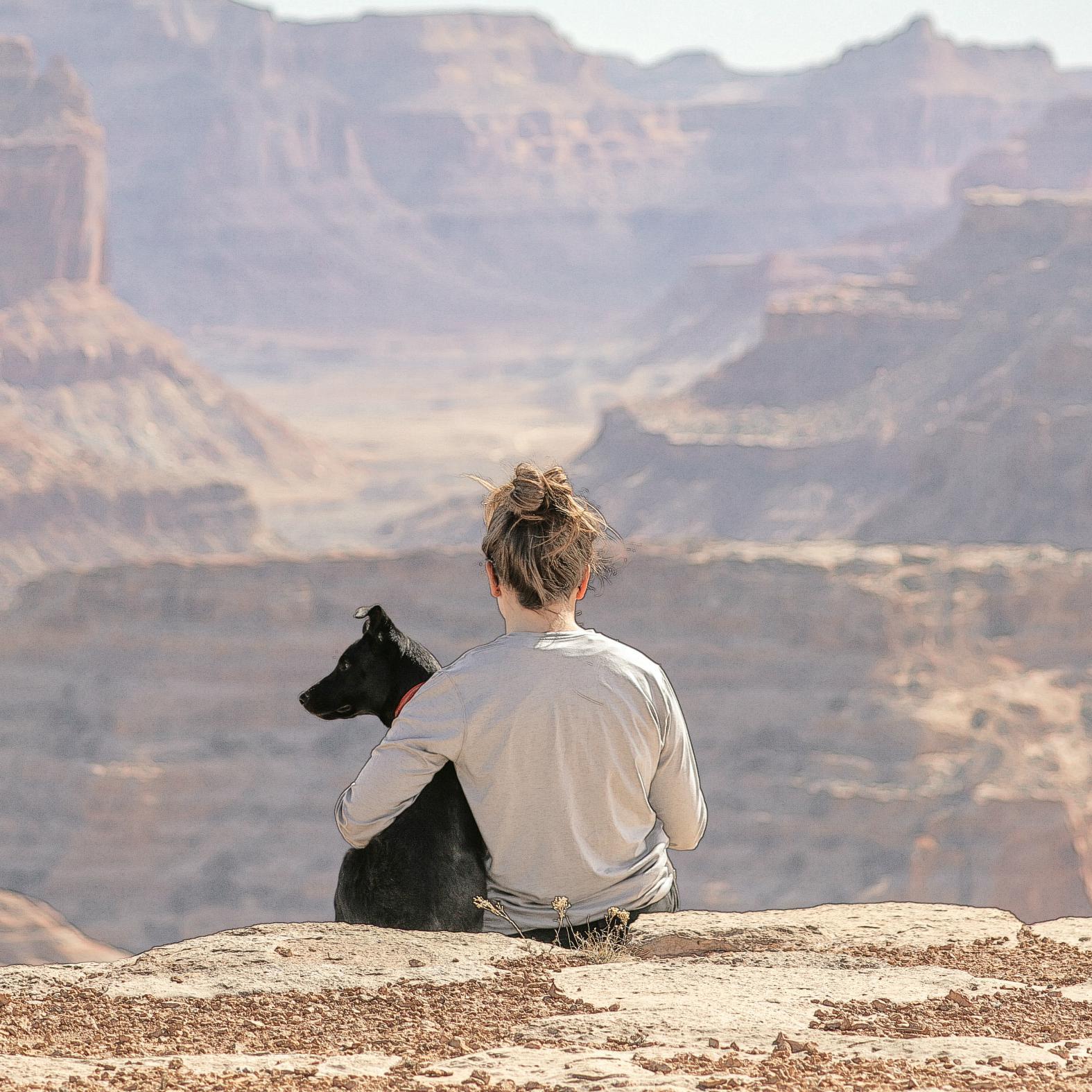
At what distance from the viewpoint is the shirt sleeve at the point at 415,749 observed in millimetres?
4770

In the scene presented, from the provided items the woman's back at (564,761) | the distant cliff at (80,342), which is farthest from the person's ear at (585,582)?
the distant cliff at (80,342)

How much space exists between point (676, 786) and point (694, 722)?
36071 millimetres

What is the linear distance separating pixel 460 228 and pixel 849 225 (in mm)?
40026

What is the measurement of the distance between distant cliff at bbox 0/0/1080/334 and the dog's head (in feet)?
512

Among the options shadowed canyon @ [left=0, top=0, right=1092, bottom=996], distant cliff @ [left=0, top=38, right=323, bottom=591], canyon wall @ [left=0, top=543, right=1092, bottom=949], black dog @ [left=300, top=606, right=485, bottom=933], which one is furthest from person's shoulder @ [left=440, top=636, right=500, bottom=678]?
distant cliff @ [left=0, top=38, right=323, bottom=591]

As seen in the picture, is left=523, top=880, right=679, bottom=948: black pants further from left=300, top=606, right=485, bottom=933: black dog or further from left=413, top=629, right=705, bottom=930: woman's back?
left=300, top=606, right=485, bottom=933: black dog

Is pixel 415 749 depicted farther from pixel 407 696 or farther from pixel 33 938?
pixel 33 938

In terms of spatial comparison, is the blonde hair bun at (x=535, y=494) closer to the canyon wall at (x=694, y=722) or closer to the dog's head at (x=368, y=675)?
the dog's head at (x=368, y=675)

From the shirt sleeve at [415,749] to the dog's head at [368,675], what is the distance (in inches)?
14.2

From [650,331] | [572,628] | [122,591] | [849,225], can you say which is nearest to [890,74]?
[849,225]

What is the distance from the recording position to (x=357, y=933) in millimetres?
4980

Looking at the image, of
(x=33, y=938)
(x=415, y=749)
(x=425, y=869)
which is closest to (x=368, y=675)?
(x=415, y=749)

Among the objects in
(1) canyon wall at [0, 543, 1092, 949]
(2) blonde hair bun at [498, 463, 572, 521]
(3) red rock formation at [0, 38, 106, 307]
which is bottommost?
(2) blonde hair bun at [498, 463, 572, 521]

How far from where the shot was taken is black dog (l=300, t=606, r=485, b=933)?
4938 mm
